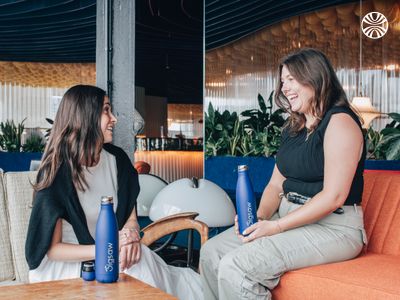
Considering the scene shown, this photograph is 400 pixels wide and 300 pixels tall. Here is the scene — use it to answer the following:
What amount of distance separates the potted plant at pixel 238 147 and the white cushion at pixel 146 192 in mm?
2713

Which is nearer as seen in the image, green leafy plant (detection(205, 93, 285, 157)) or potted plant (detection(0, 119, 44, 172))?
green leafy plant (detection(205, 93, 285, 157))

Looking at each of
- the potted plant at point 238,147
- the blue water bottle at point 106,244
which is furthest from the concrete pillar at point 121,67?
the potted plant at point 238,147

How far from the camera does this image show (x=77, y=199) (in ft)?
6.39

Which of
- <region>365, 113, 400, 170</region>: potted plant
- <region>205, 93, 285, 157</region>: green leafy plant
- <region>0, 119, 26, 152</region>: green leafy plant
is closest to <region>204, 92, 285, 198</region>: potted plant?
<region>205, 93, 285, 157</region>: green leafy plant

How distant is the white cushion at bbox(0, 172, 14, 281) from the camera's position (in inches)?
86.7

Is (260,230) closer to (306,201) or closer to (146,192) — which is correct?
(306,201)

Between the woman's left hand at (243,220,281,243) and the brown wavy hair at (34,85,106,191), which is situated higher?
the brown wavy hair at (34,85,106,191)

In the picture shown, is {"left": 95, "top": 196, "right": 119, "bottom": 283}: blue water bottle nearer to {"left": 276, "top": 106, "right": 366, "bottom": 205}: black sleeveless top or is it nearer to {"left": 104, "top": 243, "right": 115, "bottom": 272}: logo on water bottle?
{"left": 104, "top": 243, "right": 115, "bottom": 272}: logo on water bottle

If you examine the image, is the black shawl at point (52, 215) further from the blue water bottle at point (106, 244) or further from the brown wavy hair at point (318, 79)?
the brown wavy hair at point (318, 79)

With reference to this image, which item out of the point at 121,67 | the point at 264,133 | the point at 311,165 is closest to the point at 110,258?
the point at 311,165

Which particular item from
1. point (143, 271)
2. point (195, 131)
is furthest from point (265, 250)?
point (195, 131)

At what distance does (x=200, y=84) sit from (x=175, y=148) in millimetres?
4848

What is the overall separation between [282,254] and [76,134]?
911 millimetres

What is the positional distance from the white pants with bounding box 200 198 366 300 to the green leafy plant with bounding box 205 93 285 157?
415 centimetres
